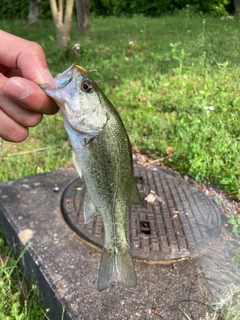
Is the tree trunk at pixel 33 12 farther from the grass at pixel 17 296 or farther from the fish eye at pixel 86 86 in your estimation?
the fish eye at pixel 86 86

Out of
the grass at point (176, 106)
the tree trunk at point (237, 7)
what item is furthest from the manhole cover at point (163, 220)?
the tree trunk at point (237, 7)

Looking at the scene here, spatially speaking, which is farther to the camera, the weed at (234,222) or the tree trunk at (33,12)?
the tree trunk at (33,12)

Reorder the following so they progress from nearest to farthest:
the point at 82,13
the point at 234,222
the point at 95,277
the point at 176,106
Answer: the point at 95,277 → the point at 234,222 → the point at 176,106 → the point at 82,13

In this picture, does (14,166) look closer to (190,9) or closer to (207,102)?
(207,102)

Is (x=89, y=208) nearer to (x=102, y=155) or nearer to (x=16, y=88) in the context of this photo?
(x=102, y=155)

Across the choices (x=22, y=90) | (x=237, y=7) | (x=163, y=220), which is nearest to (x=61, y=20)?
(x=237, y=7)

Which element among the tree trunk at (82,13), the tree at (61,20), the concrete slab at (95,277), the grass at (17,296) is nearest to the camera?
the concrete slab at (95,277)

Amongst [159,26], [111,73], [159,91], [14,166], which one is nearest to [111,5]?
[159,26]
